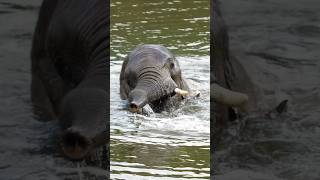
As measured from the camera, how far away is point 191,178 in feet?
18.6

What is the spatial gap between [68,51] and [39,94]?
994mm

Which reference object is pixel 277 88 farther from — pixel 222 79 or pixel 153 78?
pixel 222 79

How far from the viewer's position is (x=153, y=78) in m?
7.64

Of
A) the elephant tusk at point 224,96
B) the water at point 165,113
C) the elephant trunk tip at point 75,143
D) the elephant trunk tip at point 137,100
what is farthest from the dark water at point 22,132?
the elephant trunk tip at point 75,143

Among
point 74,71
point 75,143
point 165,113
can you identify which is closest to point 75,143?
point 75,143

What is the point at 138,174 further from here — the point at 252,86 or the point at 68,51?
the point at 252,86

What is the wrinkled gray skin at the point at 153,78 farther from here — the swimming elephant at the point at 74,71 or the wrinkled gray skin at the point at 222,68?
the swimming elephant at the point at 74,71

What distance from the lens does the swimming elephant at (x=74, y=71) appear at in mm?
4176

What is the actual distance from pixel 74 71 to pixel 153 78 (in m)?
2.07

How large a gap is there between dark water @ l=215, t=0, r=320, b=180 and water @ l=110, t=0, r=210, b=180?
262 mm

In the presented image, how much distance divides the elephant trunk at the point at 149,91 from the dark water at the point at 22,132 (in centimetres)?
74

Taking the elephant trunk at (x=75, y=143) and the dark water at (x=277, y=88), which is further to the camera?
the dark water at (x=277, y=88)

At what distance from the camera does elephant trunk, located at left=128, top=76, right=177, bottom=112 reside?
22.6 feet

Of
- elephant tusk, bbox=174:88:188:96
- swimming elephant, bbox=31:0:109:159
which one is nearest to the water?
elephant tusk, bbox=174:88:188:96
